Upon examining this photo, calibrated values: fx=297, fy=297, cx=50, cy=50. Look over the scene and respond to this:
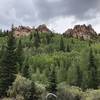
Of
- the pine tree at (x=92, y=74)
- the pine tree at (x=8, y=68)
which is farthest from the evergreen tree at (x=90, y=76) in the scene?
the pine tree at (x=8, y=68)

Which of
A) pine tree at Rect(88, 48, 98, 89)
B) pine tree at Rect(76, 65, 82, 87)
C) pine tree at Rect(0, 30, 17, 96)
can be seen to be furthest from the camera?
pine tree at Rect(76, 65, 82, 87)

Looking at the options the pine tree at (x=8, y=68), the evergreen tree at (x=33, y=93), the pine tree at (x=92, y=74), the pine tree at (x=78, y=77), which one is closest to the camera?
the evergreen tree at (x=33, y=93)

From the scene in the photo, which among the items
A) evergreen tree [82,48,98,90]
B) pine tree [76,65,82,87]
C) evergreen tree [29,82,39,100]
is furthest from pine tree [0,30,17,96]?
pine tree [76,65,82,87]

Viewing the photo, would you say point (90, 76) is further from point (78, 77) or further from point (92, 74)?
Answer: point (78, 77)

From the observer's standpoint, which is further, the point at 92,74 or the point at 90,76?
the point at 92,74

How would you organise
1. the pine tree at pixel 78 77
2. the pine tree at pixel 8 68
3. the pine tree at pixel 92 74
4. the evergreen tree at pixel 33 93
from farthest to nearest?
the pine tree at pixel 78 77, the pine tree at pixel 92 74, the pine tree at pixel 8 68, the evergreen tree at pixel 33 93

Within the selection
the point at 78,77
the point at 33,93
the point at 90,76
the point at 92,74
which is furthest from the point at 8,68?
the point at 92,74

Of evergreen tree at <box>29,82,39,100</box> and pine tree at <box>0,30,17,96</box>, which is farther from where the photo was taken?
pine tree at <box>0,30,17,96</box>

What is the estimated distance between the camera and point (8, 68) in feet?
175

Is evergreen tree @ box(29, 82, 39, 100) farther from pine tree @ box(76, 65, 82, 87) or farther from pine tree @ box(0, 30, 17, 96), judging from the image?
pine tree @ box(76, 65, 82, 87)

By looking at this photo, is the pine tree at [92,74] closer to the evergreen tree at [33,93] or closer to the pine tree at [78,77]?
the pine tree at [78,77]

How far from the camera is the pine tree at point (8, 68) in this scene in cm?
5125

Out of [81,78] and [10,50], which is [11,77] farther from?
[81,78]

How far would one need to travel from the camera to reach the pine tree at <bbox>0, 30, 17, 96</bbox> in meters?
51.2
